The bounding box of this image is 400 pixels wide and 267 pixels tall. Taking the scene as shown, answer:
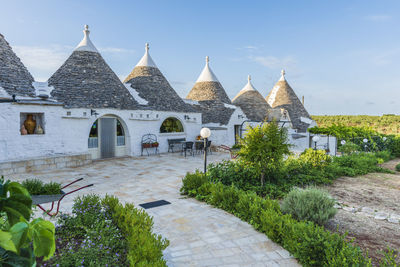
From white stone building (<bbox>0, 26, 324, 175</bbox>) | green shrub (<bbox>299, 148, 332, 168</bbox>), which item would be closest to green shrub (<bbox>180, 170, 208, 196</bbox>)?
green shrub (<bbox>299, 148, 332, 168</bbox>)

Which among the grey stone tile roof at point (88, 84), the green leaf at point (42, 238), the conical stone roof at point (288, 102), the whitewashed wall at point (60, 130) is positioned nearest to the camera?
the green leaf at point (42, 238)

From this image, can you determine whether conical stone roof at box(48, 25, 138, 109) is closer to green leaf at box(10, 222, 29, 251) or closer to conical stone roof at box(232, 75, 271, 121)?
green leaf at box(10, 222, 29, 251)

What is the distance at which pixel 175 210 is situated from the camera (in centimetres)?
558

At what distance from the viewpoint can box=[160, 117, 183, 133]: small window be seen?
629 inches

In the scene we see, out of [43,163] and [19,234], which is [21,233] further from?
[43,163]

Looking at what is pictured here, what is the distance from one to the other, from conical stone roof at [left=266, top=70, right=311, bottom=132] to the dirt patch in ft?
43.9

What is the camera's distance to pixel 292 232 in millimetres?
3787

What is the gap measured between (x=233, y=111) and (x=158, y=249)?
17.2m

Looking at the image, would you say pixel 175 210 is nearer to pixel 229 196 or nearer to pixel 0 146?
pixel 229 196

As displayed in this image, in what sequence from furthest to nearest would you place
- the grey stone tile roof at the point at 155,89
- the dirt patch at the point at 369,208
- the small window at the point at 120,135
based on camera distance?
the grey stone tile roof at the point at 155,89 < the small window at the point at 120,135 < the dirt patch at the point at 369,208

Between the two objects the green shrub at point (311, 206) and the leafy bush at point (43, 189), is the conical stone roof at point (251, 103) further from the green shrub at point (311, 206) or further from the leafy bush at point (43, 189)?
the leafy bush at point (43, 189)

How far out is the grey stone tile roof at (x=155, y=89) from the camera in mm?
15641

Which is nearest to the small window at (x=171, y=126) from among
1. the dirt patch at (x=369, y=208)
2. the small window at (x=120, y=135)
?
the small window at (x=120, y=135)

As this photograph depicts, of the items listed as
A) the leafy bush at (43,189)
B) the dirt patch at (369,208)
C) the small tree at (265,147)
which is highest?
the small tree at (265,147)
